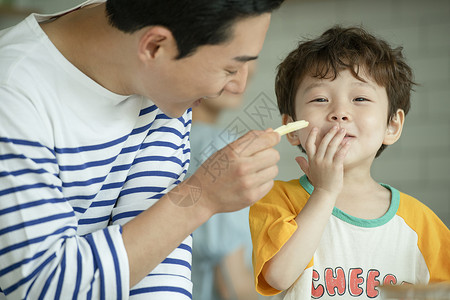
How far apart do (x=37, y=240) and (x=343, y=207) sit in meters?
0.71

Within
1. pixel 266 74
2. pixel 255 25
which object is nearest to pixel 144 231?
pixel 255 25

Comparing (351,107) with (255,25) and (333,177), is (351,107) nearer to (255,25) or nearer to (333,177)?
(333,177)

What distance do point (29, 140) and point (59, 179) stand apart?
0.10 m

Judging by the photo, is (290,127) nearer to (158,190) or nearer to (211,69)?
(211,69)

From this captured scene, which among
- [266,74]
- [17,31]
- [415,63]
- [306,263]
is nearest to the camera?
[17,31]

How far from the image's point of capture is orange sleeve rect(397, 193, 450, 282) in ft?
4.17

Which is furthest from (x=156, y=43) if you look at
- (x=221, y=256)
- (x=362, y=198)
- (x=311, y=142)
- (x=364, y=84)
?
(x=221, y=256)

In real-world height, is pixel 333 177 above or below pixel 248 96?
below

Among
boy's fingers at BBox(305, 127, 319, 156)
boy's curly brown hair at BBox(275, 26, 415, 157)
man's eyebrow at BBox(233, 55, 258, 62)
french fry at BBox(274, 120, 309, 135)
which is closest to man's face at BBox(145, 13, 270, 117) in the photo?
man's eyebrow at BBox(233, 55, 258, 62)

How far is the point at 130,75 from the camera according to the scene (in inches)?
41.6

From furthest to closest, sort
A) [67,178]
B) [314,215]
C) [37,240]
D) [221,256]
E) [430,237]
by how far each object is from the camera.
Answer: [221,256] → [430,237] → [314,215] → [67,178] → [37,240]

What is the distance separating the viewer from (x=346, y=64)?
1.31 metres

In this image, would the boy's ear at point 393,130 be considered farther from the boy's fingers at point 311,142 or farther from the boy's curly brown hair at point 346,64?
the boy's fingers at point 311,142

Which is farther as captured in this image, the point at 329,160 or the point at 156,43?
the point at 329,160
